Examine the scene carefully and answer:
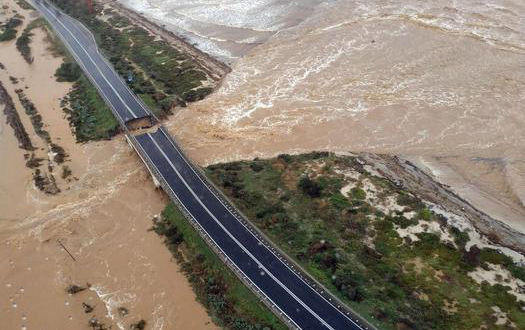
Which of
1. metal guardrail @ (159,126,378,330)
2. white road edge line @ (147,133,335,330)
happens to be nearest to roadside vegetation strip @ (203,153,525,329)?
metal guardrail @ (159,126,378,330)

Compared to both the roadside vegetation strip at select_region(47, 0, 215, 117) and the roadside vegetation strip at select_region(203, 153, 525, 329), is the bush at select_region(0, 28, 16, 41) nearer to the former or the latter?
the roadside vegetation strip at select_region(47, 0, 215, 117)

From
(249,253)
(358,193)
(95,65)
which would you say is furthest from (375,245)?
(95,65)

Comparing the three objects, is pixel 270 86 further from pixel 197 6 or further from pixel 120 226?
pixel 197 6

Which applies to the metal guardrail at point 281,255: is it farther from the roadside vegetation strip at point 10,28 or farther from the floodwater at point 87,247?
the roadside vegetation strip at point 10,28

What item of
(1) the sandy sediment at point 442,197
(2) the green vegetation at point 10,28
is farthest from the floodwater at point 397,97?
(2) the green vegetation at point 10,28

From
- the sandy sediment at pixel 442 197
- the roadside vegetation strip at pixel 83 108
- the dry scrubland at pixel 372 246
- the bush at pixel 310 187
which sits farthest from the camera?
the roadside vegetation strip at pixel 83 108

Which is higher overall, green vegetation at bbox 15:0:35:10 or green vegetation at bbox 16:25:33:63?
green vegetation at bbox 15:0:35:10
